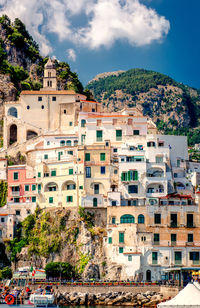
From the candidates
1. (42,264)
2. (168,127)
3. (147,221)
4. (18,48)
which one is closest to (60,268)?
(42,264)

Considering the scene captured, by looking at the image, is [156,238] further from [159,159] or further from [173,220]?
[159,159]

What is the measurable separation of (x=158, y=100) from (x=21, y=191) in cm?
11371

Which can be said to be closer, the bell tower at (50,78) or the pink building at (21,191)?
the pink building at (21,191)

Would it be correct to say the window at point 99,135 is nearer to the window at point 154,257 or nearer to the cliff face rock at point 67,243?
the cliff face rock at point 67,243

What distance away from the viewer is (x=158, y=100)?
183000 millimetres

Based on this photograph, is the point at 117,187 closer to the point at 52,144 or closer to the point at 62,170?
the point at 62,170

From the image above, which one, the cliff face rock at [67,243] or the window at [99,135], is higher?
the window at [99,135]

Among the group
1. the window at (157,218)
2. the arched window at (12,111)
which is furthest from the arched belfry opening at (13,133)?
the window at (157,218)

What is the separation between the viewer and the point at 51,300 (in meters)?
59.2

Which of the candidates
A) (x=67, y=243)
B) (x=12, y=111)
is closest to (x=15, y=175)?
(x=67, y=243)

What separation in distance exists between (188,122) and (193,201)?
10774 cm

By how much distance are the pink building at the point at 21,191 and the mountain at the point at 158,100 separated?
9243 centimetres

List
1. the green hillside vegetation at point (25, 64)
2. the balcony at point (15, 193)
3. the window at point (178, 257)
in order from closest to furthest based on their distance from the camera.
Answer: the window at point (178, 257)
the balcony at point (15, 193)
the green hillside vegetation at point (25, 64)

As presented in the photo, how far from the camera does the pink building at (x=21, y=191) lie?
241ft
